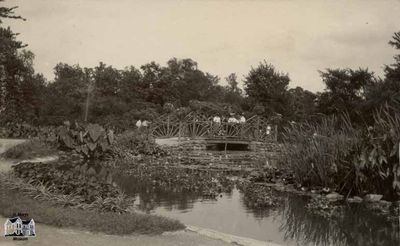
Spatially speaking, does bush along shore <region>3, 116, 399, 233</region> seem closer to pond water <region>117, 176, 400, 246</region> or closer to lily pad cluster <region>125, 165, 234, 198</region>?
lily pad cluster <region>125, 165, 234, 198</region>

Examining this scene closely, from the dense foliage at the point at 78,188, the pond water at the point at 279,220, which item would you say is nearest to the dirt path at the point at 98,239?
the dense foliage at the point at 78,188

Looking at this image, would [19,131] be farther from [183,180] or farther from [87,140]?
[183,180]

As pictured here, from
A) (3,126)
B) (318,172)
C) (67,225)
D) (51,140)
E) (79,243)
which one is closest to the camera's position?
(79,243)

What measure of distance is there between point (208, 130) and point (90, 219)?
21.4m

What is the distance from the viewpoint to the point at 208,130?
2908 centimetres

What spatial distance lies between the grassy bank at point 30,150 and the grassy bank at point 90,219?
9129 millimetres

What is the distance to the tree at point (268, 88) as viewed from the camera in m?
42.0

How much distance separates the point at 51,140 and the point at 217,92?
3388cm

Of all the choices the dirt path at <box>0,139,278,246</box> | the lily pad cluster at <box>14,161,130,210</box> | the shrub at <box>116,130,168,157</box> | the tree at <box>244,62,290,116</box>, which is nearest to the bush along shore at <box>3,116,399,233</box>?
the lily pad cluster at <box>14,161,130,210</box>

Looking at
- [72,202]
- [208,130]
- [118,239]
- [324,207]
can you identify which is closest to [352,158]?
[324,207]

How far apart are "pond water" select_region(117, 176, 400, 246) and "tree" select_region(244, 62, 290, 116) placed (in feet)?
95.2

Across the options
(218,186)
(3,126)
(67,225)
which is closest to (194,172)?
(218,186)

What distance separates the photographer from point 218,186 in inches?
567

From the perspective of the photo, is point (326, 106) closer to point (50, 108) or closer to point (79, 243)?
point (50, 108)
